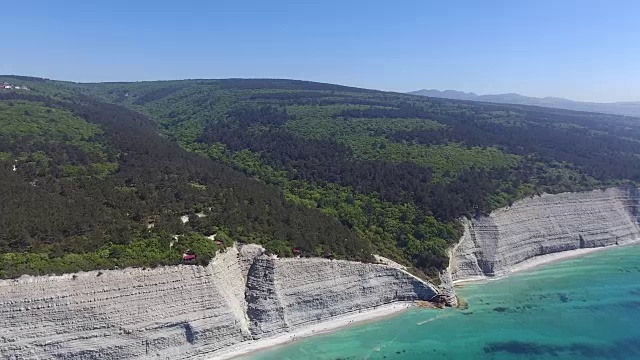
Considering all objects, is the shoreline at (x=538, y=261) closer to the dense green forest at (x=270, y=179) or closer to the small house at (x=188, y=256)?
the dense green forest at (x=270, y=179)

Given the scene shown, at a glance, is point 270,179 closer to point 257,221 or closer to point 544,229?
point 257,221

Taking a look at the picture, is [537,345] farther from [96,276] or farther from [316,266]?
[96,276]

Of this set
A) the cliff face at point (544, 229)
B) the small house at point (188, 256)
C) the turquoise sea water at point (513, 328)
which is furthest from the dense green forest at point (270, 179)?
the turquoise sea water at point (513, 328)

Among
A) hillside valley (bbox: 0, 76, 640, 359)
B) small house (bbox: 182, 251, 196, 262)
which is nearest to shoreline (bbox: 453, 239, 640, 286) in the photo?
hillside valley (bbox: 0, 76, 640, 359)

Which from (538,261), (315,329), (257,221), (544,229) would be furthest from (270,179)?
(544,229)

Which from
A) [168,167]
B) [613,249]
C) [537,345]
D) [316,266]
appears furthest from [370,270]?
[613,249]
